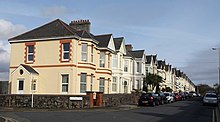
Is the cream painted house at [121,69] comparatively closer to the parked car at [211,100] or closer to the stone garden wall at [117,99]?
the stone garden wall at [117,99]

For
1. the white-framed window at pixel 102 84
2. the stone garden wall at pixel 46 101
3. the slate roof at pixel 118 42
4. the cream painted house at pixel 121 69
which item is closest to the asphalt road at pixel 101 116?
the stone garden wall at pixel 46 101

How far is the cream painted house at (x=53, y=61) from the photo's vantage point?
3159 cm

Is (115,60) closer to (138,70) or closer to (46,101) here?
(138,70)

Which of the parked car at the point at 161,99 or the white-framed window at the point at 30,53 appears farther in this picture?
the parked car at the point at 161,99

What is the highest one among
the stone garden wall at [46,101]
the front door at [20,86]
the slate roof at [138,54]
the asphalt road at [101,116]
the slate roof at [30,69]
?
the slate roof at [138,54]

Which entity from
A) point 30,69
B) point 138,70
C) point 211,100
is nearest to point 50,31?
point 30,69

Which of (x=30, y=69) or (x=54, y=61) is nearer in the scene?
(x=54, y=61)

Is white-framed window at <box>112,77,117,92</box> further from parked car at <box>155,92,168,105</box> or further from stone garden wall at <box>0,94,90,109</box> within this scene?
stone garden wall at <box>0,94,90,109</box>

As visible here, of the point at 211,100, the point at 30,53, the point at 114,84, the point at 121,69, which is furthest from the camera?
the point at 121,69

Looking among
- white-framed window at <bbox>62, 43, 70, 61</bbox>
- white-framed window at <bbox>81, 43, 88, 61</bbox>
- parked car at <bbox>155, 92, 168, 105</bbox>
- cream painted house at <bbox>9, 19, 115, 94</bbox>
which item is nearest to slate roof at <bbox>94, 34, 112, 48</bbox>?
cream painted house at <bbox>9, 19, 115, 94</bbox>

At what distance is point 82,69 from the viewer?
3228cm

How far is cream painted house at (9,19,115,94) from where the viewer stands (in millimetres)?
31594

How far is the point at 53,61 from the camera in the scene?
3225 cm

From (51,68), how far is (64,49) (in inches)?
93.8
